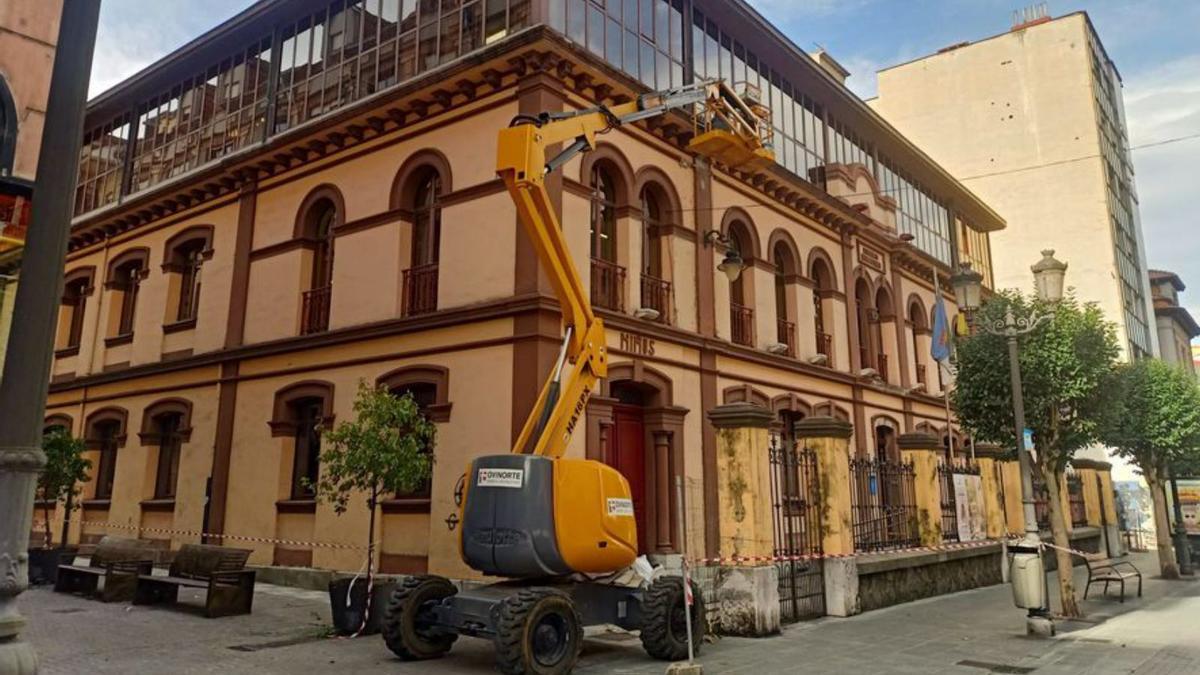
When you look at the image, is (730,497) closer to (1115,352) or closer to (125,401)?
(1115,352)

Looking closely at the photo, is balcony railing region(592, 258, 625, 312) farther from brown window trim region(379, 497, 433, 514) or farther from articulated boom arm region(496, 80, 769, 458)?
brown window trim region(379, 497, 433, 514)

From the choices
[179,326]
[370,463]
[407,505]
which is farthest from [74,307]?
[370,463]

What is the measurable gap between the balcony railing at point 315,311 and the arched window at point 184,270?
4.63 meters

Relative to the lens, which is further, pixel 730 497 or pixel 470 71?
pixel 470 71

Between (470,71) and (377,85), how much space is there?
10.4 feet

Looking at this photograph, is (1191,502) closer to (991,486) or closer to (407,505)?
(991,486)

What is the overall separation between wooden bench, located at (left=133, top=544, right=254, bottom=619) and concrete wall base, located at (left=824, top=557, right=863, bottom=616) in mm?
8682

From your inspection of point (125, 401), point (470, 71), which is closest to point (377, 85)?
point (470, 71)

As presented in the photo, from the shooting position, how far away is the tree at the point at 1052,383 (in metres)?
13.7

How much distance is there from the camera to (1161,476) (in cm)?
2009

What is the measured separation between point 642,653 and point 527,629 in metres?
2.52

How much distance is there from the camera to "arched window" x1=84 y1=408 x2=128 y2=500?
66.5 feet

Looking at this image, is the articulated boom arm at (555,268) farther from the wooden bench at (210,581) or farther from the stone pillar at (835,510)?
the wooden bench at (210,581)

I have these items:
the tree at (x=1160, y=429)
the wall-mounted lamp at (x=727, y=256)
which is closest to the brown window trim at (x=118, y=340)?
the wall-mounted lamp at (x=727, y=256)
